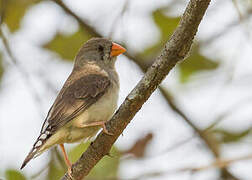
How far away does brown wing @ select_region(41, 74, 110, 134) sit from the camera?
194 inches

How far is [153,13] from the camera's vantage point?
6.36 m

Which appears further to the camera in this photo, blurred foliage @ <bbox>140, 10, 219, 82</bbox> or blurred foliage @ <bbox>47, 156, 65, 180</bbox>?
blurred foliage @ <bbox>140, 10, 219, 82</bbox>

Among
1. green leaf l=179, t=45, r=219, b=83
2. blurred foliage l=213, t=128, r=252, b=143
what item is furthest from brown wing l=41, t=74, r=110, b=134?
blurred foliage l=213, t=128, r=252, b=143

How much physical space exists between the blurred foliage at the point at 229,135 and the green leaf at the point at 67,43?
6.47 feet

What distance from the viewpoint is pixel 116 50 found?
20.1 ft

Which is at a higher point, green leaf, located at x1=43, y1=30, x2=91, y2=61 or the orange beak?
the orange beak

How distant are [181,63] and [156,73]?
2955 mm

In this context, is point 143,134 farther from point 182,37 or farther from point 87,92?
point 182,37

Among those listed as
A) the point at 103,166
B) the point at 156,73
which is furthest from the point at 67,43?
the point at 156,73

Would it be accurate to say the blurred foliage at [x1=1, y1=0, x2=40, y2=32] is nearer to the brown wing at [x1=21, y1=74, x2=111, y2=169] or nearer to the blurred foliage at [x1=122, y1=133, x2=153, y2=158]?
the brown wing at [x1=21, y1=74, x2=111, y2=169]

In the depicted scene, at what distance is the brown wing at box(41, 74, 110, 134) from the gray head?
606 millimetres

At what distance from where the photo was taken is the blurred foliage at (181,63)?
633cm

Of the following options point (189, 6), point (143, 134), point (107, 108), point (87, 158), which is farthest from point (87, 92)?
point (189, 6)

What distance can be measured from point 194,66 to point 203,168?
1.73m
